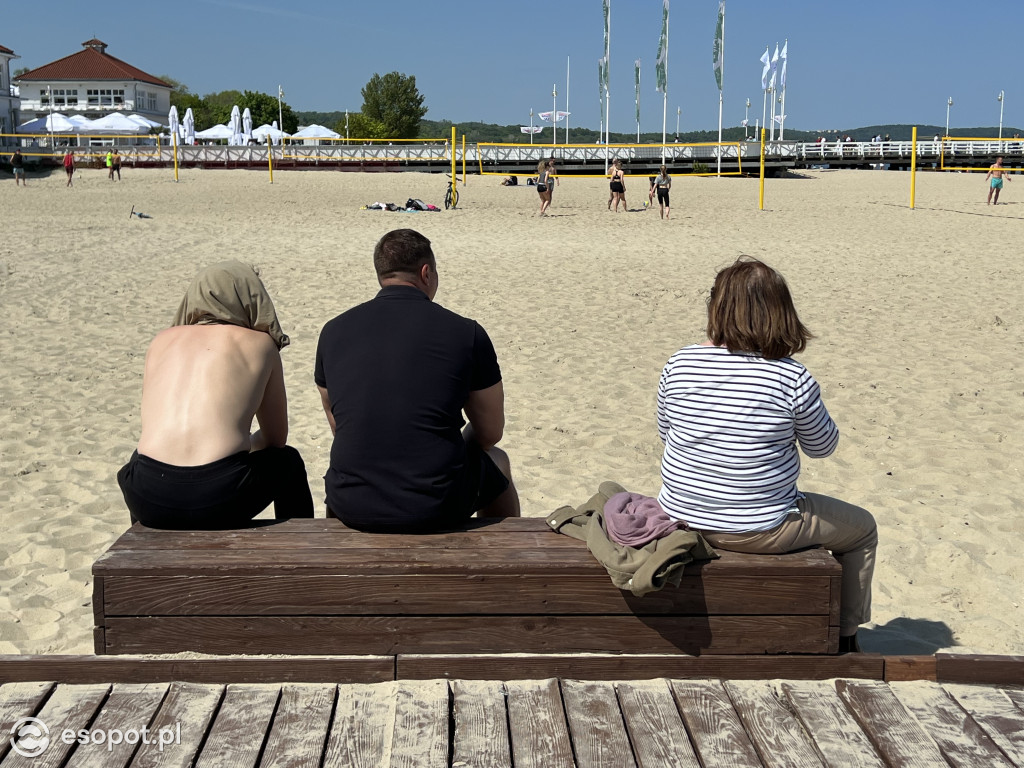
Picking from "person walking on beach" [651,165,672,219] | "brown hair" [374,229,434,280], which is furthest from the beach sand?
"brown hair" [374,229,434,280]

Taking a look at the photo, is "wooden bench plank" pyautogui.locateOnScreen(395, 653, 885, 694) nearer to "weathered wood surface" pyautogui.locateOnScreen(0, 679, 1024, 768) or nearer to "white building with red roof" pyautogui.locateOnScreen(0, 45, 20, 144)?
"weathered wood surface" pyautogui.locateOnScreen(0, 679, 1024, 768)

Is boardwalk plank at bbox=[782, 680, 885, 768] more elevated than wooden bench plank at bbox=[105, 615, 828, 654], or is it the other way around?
wooden bench plank at bbox=[105, 615, 828, 654]

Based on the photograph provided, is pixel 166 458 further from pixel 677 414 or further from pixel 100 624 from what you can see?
pixel 677 414

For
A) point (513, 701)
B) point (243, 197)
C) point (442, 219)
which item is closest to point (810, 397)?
point (513, 701)

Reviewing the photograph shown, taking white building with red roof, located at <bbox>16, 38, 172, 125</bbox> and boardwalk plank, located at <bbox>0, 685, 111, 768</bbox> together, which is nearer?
boardwalk plank, located at <bbox>0, 685, 111, 768</bbox>

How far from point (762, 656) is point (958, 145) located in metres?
60.4

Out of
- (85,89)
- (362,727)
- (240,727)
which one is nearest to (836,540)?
(362,727)

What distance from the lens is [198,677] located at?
2859 mm

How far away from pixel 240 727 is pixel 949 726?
1.87 metres

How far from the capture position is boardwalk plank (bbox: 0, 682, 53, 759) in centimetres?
264

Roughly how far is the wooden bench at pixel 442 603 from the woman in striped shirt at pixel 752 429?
11 cm

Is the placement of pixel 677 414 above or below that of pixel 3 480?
above

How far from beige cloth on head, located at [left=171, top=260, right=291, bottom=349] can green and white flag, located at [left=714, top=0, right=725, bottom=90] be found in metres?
45.5

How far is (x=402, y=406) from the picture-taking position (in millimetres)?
3014
